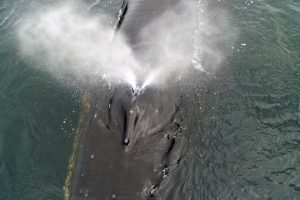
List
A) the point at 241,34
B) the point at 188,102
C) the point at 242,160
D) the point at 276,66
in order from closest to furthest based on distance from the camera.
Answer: the point at 242,160, the point at 188,102, the point at 276,66, the point at 241,34

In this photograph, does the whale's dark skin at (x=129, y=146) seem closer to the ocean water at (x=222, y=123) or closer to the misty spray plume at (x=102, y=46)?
the ocean water at (x=222, y=123)

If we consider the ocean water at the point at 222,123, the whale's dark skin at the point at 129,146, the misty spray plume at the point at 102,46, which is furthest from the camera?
the misty spray plume at the point at 102,46

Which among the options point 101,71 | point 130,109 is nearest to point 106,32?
point 101,71

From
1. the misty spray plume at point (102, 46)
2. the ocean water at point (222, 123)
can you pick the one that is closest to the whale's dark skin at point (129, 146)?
the ocean water at point (222, 123)

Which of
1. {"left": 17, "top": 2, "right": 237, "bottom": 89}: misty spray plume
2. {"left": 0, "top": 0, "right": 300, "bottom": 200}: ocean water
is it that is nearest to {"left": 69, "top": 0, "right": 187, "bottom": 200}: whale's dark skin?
{"left": 0, "top": 0, "right": 300, "bottom": 200}: ocean water

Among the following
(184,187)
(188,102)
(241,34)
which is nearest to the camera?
(184,187)

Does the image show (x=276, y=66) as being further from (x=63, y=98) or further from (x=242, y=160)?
(x=63, y=98)

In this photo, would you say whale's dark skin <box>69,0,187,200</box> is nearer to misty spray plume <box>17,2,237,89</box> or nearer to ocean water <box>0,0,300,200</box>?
ocean water <box>0,0,300,200</box>
